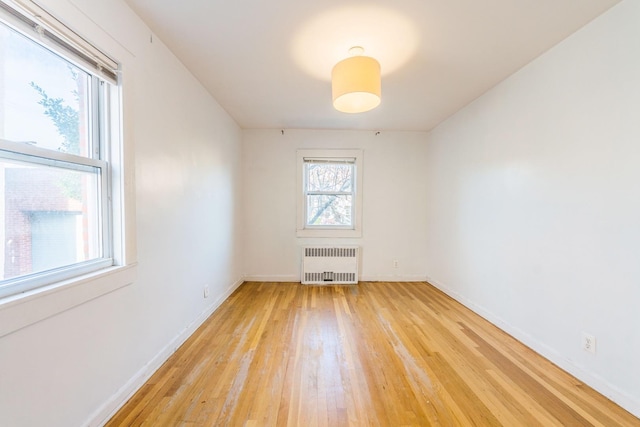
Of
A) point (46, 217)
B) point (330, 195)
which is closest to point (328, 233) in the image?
point (330, 195)

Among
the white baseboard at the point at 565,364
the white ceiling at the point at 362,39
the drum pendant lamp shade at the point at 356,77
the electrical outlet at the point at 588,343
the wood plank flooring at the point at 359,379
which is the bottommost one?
the wood plank flooring at the point at 359,379

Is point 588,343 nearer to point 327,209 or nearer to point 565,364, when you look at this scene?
point 565,364

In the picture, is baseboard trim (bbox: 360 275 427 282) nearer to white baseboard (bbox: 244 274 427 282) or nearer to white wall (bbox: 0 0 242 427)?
white baseboard (bbox: 244 274 427 282)

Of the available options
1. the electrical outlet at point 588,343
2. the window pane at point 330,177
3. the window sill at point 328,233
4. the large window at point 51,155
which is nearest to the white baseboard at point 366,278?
the window sill at point 328,233

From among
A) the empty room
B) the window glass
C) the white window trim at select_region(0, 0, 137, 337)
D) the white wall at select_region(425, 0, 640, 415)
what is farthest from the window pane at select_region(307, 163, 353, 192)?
the white window trim at select_region(0, 0, 137, 337)

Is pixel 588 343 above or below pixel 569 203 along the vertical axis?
below

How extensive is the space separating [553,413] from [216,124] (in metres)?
3.73

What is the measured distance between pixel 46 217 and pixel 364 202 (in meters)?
3.53

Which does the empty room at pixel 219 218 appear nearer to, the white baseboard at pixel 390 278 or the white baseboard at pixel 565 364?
the white baseboard at pixel 565 364

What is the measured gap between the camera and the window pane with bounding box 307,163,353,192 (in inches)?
163

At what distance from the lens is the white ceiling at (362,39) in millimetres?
1573

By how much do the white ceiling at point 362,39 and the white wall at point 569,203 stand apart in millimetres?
260

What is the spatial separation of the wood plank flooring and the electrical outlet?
241mm

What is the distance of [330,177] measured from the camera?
13.6 feet
